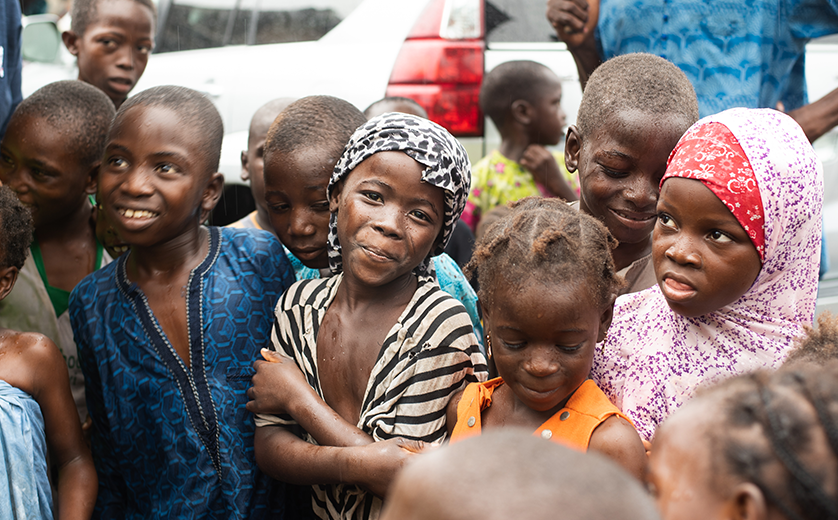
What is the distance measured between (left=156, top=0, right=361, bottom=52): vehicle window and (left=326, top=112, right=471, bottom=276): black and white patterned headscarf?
8.92ft

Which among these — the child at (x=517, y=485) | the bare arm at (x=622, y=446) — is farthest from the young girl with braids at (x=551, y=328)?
the child at (x=517, y=485)

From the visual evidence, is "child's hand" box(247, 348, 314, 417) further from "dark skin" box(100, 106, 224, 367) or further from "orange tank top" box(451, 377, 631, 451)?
"orange tank top" box(451, 377, 631, 451)

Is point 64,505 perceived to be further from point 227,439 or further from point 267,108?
point 267,108

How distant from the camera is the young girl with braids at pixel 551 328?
1.76 m

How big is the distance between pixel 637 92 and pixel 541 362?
106 cm

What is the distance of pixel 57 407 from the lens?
2178 millimetres

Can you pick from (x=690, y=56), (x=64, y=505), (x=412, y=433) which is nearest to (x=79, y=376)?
(x=64, y=505)

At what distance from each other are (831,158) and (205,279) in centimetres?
455

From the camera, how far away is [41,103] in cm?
283

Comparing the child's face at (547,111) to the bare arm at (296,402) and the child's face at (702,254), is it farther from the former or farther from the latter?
the bare arm at (296,402)

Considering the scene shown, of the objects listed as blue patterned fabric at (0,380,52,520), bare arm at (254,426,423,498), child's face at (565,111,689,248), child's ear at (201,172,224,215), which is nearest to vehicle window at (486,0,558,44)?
child's face at (565,111,689,248)

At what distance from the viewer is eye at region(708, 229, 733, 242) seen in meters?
1.80

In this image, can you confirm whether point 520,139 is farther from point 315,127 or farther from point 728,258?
point 728,258

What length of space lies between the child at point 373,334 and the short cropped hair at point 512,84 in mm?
2521
